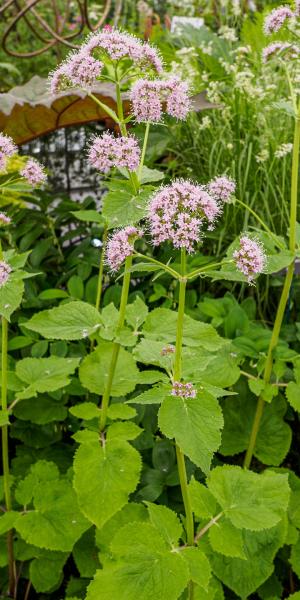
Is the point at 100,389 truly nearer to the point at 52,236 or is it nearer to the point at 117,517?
the point at 117,517

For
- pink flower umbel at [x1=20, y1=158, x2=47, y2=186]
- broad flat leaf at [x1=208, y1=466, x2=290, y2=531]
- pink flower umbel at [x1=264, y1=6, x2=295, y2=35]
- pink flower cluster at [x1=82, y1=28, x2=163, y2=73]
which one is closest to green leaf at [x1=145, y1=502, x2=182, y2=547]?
broad flat leaf at [x1=208, y1=466, x2=290, y2=531]

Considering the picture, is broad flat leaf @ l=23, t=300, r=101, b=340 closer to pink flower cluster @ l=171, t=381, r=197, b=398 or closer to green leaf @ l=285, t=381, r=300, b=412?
pink flower cluster @ l=171, t=381, r=197, b=398

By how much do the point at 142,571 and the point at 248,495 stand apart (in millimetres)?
292

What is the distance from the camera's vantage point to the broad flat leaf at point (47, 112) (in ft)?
6.40

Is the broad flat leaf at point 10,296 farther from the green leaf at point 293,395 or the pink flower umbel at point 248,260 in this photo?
the green leaf at point 293,395

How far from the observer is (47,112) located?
2.02 metres

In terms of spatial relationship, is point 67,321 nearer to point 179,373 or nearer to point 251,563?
point 179,373

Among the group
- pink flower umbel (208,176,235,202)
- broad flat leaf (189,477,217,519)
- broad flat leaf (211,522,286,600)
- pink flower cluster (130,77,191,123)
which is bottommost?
broad flat leaf (211,522,286,600)

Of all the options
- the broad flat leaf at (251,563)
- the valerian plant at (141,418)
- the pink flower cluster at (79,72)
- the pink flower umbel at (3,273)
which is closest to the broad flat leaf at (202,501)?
the valerian plant at (141,418)

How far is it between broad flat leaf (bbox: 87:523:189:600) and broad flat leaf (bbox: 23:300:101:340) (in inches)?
16.1

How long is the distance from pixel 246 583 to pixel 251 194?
4.83 feet

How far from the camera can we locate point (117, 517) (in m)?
1.44

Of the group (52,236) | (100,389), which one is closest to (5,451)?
(100,389)

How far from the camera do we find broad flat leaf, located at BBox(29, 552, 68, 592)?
1.49 m
